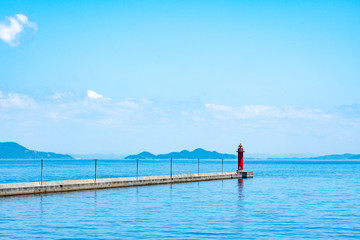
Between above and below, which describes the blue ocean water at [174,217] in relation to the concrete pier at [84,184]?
below

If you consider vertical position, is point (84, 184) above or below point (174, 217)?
above

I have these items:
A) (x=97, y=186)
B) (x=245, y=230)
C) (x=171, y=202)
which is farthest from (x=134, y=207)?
(x=97, y=186)

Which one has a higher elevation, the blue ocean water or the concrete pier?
the concrete pier

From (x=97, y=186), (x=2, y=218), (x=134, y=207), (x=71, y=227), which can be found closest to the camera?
(x=71, y=227)

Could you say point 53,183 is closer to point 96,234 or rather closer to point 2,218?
point 2,218

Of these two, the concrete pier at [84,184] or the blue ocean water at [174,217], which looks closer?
the blue ocean water at [174,217]

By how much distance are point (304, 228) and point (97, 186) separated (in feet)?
81.3

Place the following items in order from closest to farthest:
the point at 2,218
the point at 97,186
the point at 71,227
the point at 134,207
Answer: the point at 71,227 < the point at 2,218 < the point at 134,207 < the point at 97,186

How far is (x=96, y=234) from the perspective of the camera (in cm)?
2191

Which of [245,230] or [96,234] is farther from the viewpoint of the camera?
[245,230]

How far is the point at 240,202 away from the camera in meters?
36.1

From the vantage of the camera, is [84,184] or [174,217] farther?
[84,184]

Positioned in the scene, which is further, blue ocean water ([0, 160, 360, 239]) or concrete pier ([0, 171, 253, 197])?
concrete pier ([0, 171, 253, 197])

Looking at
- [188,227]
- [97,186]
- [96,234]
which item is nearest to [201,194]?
[97,186]
